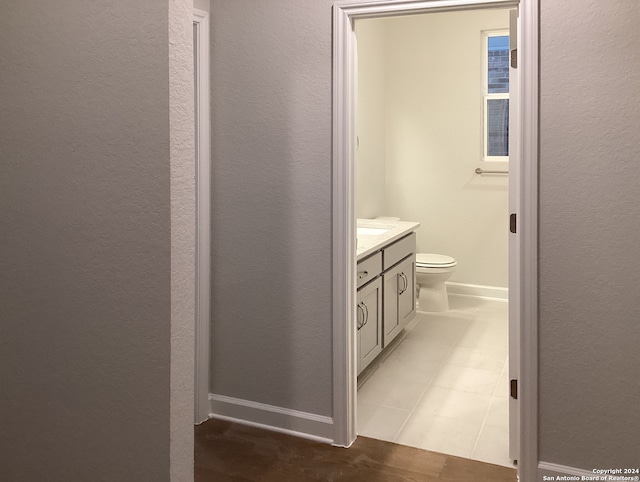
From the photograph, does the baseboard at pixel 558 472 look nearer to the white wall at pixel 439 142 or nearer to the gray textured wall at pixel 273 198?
the gray textured wall at pixel 273 198

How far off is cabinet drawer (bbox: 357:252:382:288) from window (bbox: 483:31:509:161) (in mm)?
2254

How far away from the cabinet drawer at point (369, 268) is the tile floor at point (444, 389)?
0.66 metres

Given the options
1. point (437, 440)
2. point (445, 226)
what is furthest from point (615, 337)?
point (445, 226)

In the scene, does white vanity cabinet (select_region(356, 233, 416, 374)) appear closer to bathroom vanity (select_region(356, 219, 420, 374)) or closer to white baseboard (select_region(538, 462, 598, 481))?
bathroom vanity (select_region(356, 219, 420, 374))

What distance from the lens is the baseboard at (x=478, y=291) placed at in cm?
584

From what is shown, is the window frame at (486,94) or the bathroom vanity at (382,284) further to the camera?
the window frame at (486,94)

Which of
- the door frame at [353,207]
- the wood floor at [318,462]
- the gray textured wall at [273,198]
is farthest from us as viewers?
the gray textured wall at [273,198]

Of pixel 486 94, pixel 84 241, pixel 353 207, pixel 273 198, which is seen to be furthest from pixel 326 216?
pixel 486 94

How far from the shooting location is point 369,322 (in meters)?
3.88

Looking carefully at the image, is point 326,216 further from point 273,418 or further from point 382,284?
point 382,284

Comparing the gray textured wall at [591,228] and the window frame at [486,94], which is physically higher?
the window frame at [486,94]

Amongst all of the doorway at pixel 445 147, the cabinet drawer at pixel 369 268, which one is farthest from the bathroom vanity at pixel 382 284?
the doorway at pixel 445 147

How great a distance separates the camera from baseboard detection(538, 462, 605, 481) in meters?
2.63

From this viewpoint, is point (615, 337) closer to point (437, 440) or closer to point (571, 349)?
point (571, 349)
